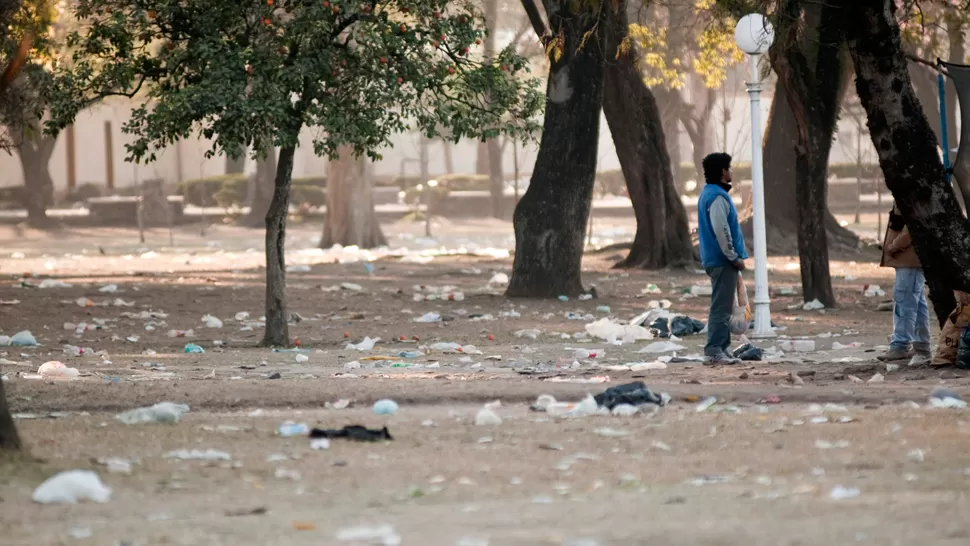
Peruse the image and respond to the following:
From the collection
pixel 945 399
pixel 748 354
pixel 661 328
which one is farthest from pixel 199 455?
pixel 661 328

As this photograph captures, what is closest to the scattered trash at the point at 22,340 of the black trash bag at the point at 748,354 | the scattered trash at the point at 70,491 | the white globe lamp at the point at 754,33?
the black trash bag at the point at 748,354

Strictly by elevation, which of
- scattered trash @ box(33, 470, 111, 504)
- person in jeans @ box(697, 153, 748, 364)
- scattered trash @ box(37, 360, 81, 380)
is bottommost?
scattered trash @ box(37, 360, 81, 380)

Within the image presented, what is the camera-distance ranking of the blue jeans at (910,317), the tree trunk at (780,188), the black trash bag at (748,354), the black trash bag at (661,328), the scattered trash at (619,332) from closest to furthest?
the blue jeans at (910,317) < the black trash bag at (748,354) < the scattered trash at (619,332) < the black trash bag at (661,328) < the tree trunk at (780,188)

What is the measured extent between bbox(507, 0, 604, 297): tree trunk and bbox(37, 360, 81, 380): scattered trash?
8.46m

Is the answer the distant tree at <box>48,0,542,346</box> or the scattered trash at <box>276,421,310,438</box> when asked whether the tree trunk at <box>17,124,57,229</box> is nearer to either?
the distant tree at <box>48,0,542,346</box>

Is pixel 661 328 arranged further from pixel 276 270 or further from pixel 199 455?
pixel 199 455

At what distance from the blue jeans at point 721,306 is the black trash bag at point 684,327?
303 centimetres

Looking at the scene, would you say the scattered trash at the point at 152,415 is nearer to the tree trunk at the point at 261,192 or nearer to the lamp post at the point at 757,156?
the lamp post at the point at 757,156

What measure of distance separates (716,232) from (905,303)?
1.48 m

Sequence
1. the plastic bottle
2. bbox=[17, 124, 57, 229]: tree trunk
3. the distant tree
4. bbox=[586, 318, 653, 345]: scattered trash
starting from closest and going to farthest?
1. the plastic bottle
2. the distant tree
3. bbox=[586, 318, 653, 345]: scattered trash
4. bbox=[17, 124, 57, 229]: tree trunk

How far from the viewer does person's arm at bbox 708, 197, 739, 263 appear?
428 inches

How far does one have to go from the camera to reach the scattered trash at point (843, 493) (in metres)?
5.77

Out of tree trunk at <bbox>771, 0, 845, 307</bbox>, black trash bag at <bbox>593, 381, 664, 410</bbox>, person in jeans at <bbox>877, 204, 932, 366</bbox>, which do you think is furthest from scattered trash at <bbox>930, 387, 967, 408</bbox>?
tree trunk at <bbox>771, 0, 845, 307</bbox>

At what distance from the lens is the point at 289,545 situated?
509 centimetres
